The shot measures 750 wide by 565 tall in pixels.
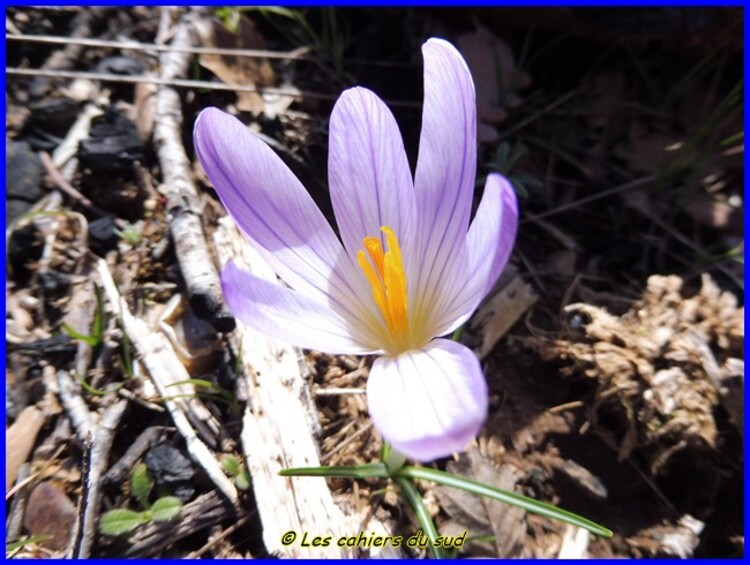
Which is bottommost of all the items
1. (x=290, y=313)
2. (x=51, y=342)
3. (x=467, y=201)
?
(x=51, y=342)

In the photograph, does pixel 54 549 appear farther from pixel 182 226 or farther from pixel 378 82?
pixel 378 82

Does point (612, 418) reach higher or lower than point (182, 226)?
lower

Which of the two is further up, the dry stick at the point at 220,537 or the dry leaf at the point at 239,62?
the dry leaf at the point at 239,62

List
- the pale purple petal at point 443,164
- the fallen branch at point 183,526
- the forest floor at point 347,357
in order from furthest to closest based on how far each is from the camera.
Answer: the forest floor at point 347,357
the fallen branch at point 183,526
the pale purple petal at point 443,164

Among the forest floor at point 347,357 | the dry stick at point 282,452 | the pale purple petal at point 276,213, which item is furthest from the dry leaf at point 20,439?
the pale purple petal at point 276,213

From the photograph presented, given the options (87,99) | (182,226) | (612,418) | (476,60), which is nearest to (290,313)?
(182,226)

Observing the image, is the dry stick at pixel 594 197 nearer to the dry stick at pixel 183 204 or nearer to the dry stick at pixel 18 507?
the dry stick at pixel 183 204

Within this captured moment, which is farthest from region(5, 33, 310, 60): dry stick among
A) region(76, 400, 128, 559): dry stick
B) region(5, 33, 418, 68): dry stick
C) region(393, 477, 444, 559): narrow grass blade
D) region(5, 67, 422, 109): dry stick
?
region(393, 477, 444, 559): narrow grass blade
